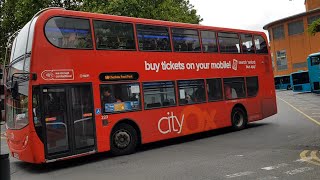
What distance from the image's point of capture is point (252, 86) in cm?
1631

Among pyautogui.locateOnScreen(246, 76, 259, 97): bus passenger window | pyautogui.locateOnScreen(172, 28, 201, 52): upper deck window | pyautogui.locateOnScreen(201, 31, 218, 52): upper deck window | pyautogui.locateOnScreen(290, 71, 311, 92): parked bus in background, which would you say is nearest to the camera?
pyautogui.locateOnScreen(172, 28, 201, 52): upper deck window

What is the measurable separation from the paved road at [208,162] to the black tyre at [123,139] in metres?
0.29

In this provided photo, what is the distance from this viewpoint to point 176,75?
13.1m

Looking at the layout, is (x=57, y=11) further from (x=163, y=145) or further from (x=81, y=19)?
(x=163, y=145)

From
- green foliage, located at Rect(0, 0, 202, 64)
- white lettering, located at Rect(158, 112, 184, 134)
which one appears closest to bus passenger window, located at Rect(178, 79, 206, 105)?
white lettering, located at Rect(158, 112, 184, 134)

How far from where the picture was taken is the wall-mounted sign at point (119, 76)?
11133 millimetres

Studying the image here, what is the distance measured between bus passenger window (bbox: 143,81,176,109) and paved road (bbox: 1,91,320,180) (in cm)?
136

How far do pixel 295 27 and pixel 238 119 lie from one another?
170 ft

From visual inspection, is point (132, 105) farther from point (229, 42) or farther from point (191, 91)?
point (229, 42)

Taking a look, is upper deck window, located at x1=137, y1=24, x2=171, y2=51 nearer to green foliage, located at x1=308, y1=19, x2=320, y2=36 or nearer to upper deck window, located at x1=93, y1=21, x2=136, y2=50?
upper deck window, located at x1=93, y1=21, x2=136, y2=50

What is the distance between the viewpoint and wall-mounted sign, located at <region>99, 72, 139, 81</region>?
36.5ft

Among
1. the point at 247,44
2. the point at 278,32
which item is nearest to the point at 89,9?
the point at 247,44

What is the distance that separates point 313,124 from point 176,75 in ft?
21.6

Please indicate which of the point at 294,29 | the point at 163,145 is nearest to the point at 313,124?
the point at 163,145
